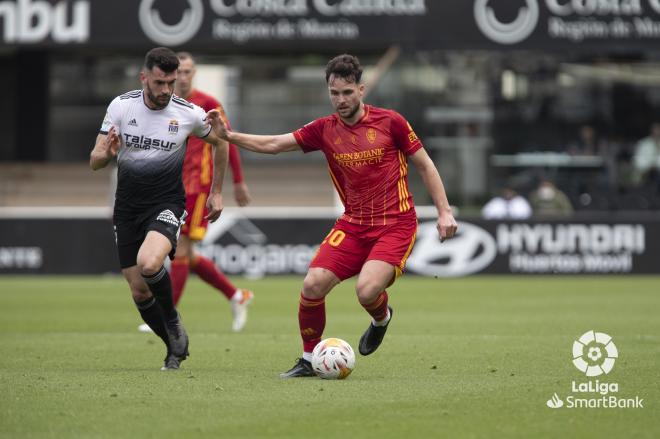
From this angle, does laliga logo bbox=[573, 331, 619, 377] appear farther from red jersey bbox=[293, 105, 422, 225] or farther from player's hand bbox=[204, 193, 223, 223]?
player's hand bbox=[204, 193, 223, 223]

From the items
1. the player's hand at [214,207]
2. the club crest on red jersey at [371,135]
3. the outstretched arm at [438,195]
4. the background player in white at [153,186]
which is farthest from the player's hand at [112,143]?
the outstretched arm at [438,195]

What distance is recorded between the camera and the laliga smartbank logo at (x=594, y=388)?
22.7 ft

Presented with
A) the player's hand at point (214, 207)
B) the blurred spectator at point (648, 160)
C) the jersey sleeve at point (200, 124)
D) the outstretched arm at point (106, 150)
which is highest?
the jersey sleeve at point (200, 124)

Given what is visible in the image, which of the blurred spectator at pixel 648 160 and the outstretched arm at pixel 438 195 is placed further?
the blurred spectator at pixel 648 160

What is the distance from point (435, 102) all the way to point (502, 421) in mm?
20328

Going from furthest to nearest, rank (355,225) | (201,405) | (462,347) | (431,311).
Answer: (431,311) → (462,347) → (355,225) → (201,405)

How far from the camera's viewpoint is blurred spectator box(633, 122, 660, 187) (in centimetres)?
2464

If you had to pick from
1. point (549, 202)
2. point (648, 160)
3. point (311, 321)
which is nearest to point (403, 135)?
point (311, 321)

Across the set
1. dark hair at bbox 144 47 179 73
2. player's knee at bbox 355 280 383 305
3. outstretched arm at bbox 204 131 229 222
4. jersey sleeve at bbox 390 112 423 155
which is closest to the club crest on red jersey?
jersey sleeve at bbox 390 112 423 155

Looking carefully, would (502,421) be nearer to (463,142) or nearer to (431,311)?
(431,311)

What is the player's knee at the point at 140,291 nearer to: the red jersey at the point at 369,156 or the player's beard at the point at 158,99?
the player's beard at the point at 158,99

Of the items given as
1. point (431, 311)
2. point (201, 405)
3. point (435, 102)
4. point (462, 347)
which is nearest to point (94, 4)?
point (435, 102)

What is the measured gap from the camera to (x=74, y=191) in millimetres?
27016

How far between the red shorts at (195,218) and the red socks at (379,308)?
3520 mm
